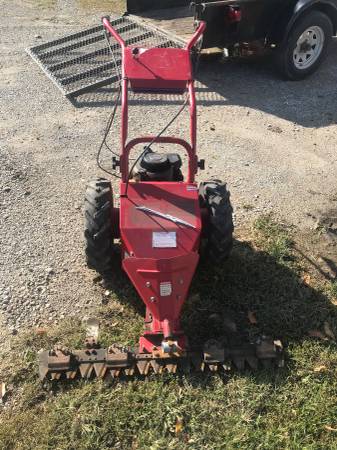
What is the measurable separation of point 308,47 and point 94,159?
157 inches

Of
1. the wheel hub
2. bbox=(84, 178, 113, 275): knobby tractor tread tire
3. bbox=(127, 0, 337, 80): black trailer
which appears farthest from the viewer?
the wheel hub

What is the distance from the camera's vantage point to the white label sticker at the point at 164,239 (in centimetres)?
347

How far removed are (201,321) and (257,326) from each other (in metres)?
0.45

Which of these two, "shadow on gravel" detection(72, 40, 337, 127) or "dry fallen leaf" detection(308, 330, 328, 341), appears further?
"shadow on gravel" detection(72, 40, 337, 127)

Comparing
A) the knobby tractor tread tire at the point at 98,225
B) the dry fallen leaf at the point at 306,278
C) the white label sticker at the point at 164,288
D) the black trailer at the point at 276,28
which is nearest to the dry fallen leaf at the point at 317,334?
the dry fallen leaf at the point at 306,278

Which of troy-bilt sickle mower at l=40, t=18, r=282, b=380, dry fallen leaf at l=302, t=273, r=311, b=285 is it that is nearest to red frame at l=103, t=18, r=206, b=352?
troy-bilt sickle mower at l=40, t=18, r=282, b=380

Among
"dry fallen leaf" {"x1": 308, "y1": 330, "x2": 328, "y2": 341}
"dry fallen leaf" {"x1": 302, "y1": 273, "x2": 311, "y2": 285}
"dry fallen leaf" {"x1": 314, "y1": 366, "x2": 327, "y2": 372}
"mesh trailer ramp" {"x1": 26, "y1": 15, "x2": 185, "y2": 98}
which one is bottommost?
"dry fallen leaf" {"x1": 314, "y1": 366, "x2": 327, "y2": 372}

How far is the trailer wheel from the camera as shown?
281 inches

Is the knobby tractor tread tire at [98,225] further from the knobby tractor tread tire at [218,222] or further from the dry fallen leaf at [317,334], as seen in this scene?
the dry fallen leaf at [317,334]

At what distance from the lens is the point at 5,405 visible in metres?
3.26

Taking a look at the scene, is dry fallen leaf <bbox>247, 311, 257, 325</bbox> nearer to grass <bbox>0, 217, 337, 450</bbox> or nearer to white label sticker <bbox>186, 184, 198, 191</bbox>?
grass <bbox>0, 217, 337, 450</bbox>

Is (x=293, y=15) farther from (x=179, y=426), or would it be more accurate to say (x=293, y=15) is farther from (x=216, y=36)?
(x=179, y=426)

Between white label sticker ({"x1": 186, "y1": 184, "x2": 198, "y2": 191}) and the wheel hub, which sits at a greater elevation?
the wheel hub

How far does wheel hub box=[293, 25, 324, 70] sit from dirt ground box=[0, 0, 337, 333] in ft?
0.99
